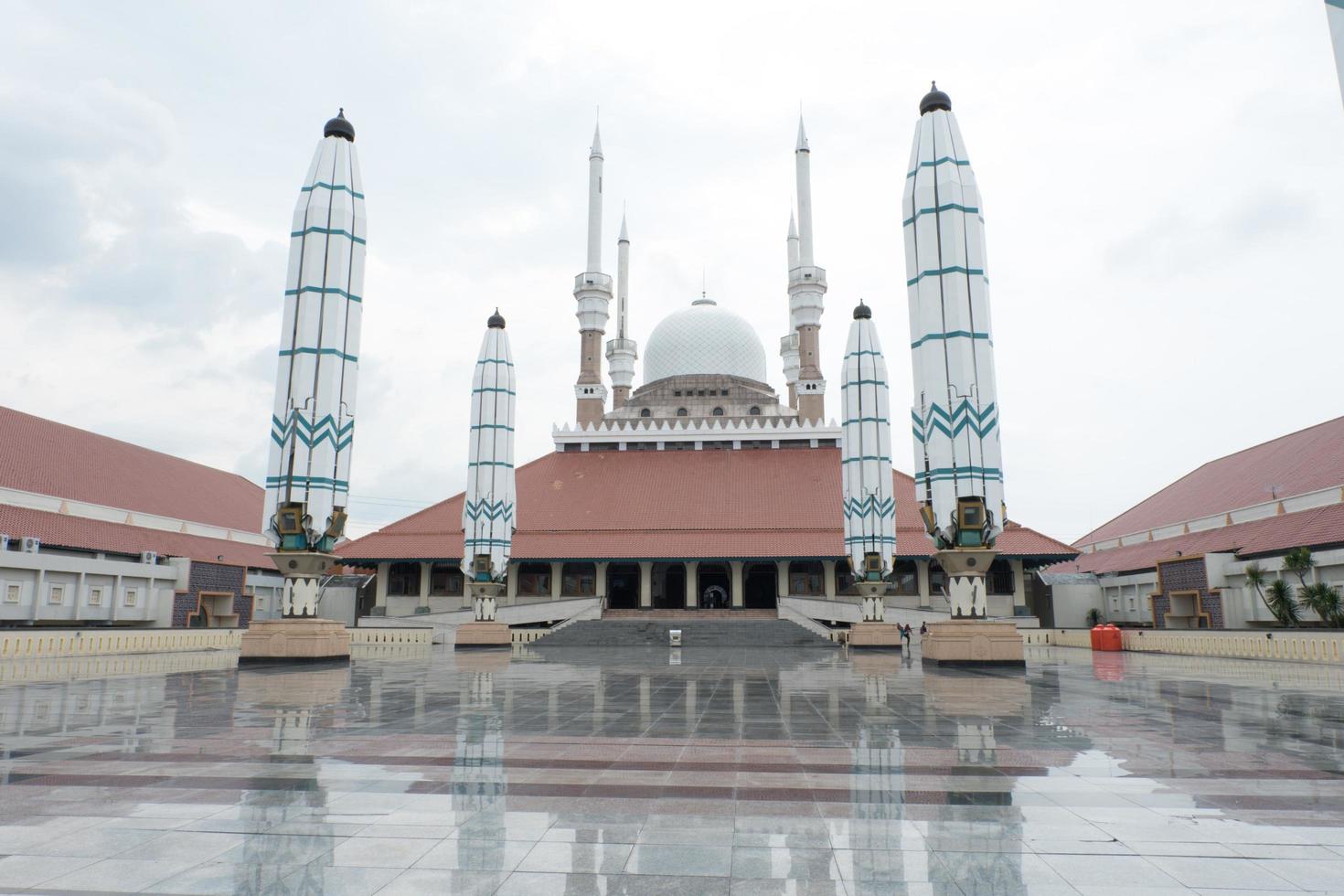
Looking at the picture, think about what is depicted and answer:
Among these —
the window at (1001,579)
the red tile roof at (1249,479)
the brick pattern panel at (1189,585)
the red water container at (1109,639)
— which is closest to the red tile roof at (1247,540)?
the brick pattern panel at (1189,585)

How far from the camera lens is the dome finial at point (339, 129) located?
72.5 ft

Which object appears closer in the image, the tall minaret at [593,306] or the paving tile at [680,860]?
the paving tile at [680,860]

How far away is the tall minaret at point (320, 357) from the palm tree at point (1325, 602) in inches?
1187

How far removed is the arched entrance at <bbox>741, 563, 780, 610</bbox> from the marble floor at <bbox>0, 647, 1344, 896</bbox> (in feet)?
114

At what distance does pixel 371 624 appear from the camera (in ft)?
125

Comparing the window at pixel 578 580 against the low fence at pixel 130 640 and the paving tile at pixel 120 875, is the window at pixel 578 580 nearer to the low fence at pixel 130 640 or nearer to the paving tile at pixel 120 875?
the low fence at pixel 130 640

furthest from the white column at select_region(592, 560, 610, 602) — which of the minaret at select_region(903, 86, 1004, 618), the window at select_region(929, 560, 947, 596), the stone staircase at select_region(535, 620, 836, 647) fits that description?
the minaret at select_region(903, 86, 1004, 618)

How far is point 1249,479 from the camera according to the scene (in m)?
39.9

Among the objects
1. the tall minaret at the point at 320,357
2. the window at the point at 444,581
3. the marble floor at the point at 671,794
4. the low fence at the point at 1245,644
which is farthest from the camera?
the window at the point at 444,581

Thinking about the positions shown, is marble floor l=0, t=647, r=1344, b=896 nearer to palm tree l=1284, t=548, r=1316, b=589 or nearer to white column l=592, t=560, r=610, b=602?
palm tree l=1284, t=548, r=1316, b=589

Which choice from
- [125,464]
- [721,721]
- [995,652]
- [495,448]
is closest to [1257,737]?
[721,721]

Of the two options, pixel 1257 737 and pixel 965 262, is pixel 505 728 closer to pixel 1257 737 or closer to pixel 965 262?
pixel 1257 737

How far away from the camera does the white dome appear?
211 ft

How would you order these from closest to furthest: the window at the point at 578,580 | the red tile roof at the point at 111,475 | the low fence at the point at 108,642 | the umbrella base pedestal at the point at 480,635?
the low fence at the point at 108,642
the umbrella base pedestal at the point at 480,635
the red tile roof at the point at 111,475
the window at the point at 578,580
